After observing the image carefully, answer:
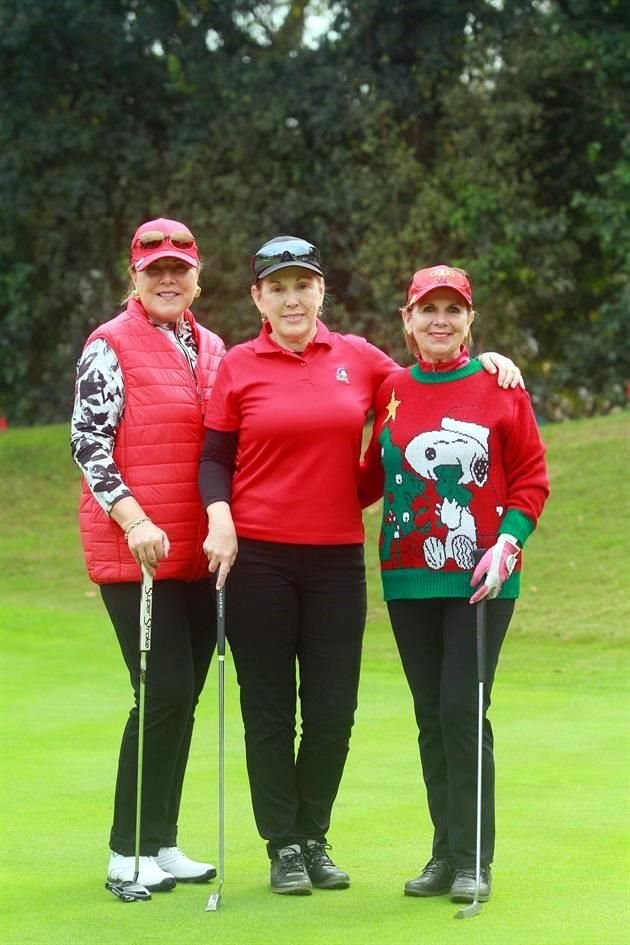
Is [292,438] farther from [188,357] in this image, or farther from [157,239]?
[157,239]

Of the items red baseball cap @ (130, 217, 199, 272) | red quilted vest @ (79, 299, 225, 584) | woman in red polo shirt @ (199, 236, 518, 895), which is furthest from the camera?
red baseball cap @ (130, 217, 199, 272)

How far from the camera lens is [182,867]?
479 centimetres

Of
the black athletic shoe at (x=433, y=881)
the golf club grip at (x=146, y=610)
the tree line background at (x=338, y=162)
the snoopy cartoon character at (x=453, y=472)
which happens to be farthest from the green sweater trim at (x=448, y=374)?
the tree line background at (x=338, y=162)

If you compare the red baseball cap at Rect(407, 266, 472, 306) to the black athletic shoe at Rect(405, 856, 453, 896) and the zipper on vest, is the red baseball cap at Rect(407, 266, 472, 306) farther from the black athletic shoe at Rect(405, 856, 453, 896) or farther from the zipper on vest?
the black athletic shoe at Rect(405, 856, 453, 896)

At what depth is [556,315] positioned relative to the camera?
23.3 meters

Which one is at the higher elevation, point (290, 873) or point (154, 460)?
point (154, 460)

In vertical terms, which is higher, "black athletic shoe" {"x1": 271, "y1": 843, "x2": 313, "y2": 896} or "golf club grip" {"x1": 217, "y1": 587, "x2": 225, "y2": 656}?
"golf club grip" {"x1": 217, "y1": 587, "x2": 225, "y2": 656}

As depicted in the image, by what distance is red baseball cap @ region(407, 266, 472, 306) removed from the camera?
4566 mm

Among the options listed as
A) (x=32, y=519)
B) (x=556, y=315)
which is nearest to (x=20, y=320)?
(x=32, y=519)

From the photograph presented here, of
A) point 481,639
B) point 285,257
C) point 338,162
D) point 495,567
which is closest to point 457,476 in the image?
point 495,567

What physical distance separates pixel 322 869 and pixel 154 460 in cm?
121

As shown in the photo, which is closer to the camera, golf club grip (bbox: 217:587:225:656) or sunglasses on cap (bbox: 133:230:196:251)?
golf club grip (bbox: 217:587:225:656)

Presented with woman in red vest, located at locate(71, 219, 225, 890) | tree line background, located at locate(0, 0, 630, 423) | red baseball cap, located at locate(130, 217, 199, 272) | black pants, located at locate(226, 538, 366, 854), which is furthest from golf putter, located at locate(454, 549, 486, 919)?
tree line background, located at locate(0, 0, 630, 423)

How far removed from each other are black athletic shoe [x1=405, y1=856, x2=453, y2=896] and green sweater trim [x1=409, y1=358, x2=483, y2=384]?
4.22ft
